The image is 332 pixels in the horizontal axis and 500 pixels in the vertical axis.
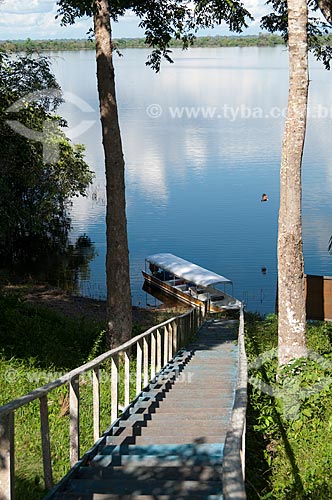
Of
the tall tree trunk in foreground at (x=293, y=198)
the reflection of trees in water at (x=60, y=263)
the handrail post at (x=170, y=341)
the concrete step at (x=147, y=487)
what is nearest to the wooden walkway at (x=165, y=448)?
the concrete step at (x=147, y=487)

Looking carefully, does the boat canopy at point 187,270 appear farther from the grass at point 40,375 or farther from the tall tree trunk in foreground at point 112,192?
the tall tree trunk in foreground at point 112,192

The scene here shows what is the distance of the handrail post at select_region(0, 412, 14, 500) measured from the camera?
3.97 meters

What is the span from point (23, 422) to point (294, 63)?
587cm

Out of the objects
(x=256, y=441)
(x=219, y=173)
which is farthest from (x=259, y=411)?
(x=219, y=173)

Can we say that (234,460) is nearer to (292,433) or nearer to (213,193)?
(292,433)

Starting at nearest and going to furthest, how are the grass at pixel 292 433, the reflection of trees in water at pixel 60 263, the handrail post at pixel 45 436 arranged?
the handrail post at pixel 45 436 < the grass at pixel 292 433 < the reflection of trees in water at pixel 60 263

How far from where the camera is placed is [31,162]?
20.6 meters

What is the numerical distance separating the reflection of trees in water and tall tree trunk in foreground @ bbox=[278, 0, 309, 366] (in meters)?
20.9

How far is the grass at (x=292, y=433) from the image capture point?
22.8ft

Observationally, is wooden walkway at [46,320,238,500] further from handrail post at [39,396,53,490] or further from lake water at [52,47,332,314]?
lake water at [52,47,332,314]

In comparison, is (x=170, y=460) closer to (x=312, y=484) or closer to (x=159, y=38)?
(x=312, y=484)

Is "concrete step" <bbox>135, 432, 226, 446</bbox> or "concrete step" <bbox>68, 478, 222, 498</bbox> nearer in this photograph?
"concrete step" <bbox>68, 478, 222, 498</bbox>

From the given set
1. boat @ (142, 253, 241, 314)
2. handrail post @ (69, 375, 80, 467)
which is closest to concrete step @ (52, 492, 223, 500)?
handrail post @ (69, 375, 80, 467)

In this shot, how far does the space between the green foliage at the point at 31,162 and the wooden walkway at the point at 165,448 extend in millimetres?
7820
